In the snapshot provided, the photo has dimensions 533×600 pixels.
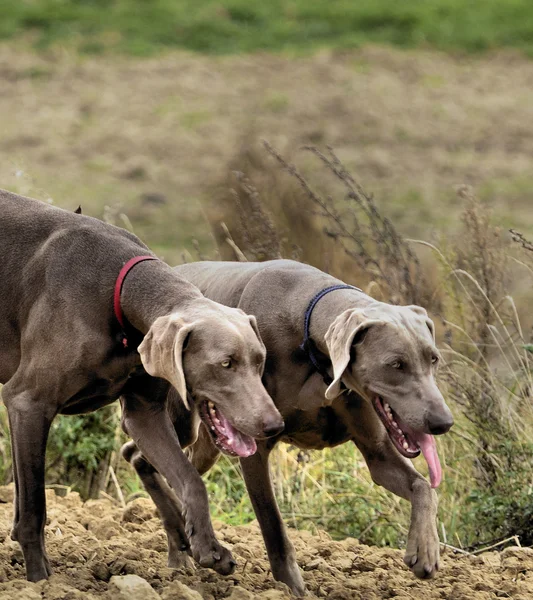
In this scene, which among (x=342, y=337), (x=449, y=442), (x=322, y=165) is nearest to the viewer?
(x=342, y=337)

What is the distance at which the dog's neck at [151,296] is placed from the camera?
5.21 metres

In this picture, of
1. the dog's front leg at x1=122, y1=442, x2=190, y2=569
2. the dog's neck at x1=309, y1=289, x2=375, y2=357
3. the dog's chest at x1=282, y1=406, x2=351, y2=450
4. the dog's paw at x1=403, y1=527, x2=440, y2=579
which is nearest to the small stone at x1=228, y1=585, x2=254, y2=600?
the dog's paw at x1=403, y1=527, x2=440, y2=579

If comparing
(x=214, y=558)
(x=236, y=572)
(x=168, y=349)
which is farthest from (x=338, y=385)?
(x=236, y=572)

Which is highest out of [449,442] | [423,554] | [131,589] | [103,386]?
[103,386]

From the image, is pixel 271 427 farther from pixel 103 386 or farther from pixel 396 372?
pixel 103 386

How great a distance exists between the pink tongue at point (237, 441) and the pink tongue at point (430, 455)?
26.0 inches

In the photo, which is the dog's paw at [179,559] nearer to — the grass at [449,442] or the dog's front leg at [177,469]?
the dog's front leg at [177,469]

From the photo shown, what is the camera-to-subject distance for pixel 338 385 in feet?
16.9

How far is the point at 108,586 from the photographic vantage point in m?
4.92

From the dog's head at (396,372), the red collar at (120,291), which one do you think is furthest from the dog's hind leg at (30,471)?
the dog's head at (396,372)

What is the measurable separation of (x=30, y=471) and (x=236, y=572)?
3.44ft

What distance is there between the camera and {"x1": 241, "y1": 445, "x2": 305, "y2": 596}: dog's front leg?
561 cm

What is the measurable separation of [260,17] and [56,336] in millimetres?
18619

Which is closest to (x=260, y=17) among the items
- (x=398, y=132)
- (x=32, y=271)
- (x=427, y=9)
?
(x=427, y=9)
